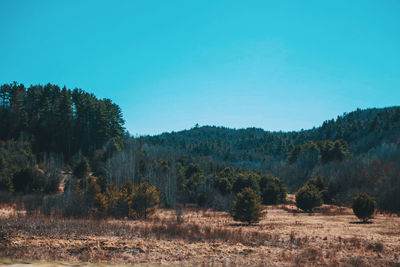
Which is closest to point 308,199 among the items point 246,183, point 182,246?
point 246,183

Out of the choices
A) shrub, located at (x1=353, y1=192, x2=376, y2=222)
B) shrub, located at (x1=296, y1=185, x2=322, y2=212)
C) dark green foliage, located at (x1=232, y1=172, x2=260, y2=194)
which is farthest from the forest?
shrub, located at (x1=353, y1=192, x2=376, y2=222)

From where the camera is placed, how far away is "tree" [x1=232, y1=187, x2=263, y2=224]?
24.6 meters

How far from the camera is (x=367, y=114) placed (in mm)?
169000

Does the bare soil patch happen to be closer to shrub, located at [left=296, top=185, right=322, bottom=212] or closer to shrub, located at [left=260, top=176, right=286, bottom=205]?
shrub, located at [left=296, top=185, right=322, bottom=212]

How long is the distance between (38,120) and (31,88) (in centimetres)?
1105

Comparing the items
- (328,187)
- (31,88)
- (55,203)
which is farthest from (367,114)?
(55,203)

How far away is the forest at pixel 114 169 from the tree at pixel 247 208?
7975 mm

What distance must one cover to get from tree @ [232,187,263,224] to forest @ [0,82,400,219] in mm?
7975

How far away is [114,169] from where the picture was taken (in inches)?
1960

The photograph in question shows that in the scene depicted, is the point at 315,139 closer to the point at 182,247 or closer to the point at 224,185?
the point at 224,185

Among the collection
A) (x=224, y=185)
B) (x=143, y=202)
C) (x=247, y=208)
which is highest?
(x=224, y=185)

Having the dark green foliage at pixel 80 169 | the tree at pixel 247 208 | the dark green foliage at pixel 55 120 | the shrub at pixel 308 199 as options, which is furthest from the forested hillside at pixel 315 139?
the tree at pixel 247 208

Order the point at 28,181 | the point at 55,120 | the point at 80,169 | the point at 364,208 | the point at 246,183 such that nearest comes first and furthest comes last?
1. the point at 364,208
2. the point at 28,181
3. the point at 246,183
4. the point at 80,169
5. the point at 55,120

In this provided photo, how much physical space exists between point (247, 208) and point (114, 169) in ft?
101
